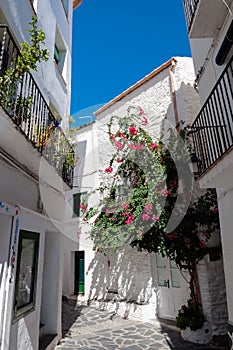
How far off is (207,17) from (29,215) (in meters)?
5.14

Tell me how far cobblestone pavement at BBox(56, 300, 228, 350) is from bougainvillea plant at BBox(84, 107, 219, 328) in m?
1.37

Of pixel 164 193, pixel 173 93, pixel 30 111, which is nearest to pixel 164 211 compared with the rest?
pixel 164 193

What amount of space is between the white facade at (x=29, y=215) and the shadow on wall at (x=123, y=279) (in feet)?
9.28

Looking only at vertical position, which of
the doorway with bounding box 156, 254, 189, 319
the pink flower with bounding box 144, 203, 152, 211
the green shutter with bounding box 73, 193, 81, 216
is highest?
the green shutter with bounding box 73, 193, 81, 216

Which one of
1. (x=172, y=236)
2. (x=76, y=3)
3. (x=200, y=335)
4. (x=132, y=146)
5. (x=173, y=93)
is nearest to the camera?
(x=200, y=335)

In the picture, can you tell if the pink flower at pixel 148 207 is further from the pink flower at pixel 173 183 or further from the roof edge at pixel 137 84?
the roof edge at pixel 137 84

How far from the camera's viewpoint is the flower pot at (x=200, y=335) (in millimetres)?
6405

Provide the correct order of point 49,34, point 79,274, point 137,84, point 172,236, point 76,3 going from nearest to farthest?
point 172,236
point 49,34
point 137,84
point 76,3
point 79,274

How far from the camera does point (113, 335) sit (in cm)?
719

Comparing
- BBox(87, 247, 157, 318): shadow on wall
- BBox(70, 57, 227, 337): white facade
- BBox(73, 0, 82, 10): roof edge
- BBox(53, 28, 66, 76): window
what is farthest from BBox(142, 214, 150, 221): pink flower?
BBox(73, 0, 82, 10): roof edge

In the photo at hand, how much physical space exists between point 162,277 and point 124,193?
10.5 ft

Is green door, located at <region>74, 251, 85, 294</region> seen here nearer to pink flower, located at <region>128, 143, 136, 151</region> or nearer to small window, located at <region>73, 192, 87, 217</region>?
small window, located at <region>73, 192, 87, 217</region>

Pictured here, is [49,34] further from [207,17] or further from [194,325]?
[194,325]

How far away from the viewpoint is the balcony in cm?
456
